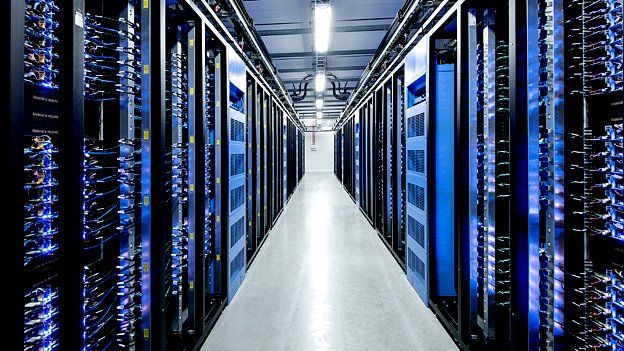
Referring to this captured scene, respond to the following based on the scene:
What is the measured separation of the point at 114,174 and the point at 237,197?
185 cm

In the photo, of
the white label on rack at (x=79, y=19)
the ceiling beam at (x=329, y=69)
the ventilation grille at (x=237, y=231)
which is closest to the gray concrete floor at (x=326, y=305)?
the ventilation grille at (x=237, y=231)

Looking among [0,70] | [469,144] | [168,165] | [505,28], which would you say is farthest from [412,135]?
[0,70]

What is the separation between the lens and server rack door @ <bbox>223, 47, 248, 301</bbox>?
10.7 ft

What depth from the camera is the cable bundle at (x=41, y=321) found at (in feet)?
3.98

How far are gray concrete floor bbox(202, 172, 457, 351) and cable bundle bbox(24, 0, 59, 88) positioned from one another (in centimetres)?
209

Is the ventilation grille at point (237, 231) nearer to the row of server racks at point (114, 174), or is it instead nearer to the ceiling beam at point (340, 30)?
the row of server racks at point (114, 174)

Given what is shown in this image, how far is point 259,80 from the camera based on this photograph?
16.9 feet

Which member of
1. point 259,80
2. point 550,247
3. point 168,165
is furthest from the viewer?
point 259,80

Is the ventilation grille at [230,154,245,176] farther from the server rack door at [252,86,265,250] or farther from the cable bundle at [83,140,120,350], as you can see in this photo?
the cable bundle at [83,140,120,350]

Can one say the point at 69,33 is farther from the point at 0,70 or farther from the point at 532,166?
the point at 532,166

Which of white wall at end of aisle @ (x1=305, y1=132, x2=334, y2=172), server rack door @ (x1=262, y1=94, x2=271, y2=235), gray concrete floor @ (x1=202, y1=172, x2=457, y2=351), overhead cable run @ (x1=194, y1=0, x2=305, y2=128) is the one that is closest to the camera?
gray concrete floor @ (x1=202, y1=172, x2=457, y2=351)

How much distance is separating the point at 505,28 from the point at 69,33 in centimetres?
254

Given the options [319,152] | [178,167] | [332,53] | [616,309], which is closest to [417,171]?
[616,309]

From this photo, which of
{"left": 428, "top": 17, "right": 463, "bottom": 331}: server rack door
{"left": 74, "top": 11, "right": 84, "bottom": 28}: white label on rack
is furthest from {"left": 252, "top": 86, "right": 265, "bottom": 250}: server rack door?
{"left": 74, "top": 11, "right": 84, "bottom": 28}: white label on rack
